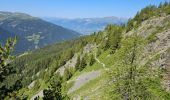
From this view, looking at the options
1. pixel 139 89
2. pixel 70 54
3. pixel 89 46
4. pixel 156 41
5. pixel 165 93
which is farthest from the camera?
pixel 70 54

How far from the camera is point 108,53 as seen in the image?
4284 inches

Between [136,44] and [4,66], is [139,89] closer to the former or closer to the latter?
[136,44]

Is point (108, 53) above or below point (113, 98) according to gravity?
below

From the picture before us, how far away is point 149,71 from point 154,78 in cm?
75

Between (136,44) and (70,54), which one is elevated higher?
(136,44)

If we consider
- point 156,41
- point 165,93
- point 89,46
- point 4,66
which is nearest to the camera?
point 4,66

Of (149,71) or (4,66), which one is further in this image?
(149,71)

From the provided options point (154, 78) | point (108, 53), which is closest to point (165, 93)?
point (154, 78)

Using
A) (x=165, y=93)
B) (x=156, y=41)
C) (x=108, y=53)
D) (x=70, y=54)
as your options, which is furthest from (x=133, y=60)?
(x=70, y=54)

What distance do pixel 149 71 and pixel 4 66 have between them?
12376 mm

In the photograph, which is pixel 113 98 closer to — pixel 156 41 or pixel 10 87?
pixel 10 87

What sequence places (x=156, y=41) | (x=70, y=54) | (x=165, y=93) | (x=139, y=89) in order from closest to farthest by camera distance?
1. (x=139, y=89)
2. (x=165, y=93)
3. (x=156, y=41)
4. (x=70, y=54)

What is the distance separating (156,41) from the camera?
72.3 meters

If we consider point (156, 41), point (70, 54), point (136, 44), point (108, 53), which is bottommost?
point (70, 54)
